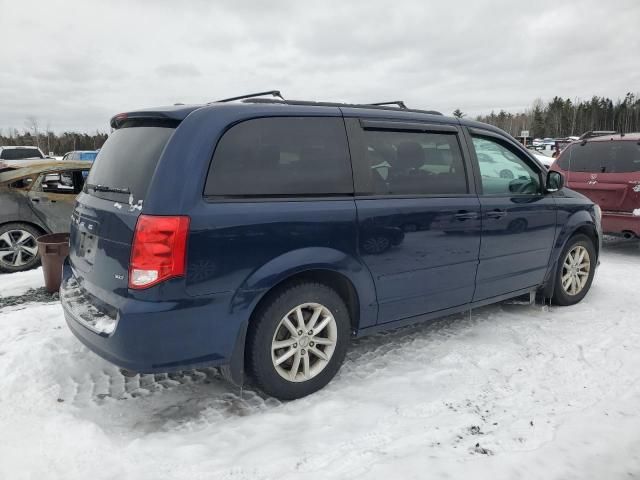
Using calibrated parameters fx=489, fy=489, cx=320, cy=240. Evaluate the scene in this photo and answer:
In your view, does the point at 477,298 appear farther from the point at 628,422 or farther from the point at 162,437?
the point at 162,437

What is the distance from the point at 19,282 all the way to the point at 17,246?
2.88ft

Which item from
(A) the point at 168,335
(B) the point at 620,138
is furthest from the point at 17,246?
(B) the point at 620,138

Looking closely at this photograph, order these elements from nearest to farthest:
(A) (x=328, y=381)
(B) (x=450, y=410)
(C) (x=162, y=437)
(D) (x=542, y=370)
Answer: (C) (x=162, y=437)
(B) (x=450, y=410)
(A) (x=328, y=381)
(D) (x=542, y=370)

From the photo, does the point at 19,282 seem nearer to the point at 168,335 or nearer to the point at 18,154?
the point at 168,335

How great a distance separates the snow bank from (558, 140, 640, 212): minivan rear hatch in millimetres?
7835

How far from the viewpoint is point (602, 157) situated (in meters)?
7.67

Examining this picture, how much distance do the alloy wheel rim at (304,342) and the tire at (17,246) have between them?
17.0 feet

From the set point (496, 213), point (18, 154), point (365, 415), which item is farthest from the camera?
point (18, 154)

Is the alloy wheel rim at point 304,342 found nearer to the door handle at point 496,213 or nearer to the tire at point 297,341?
the tire at point 297,341

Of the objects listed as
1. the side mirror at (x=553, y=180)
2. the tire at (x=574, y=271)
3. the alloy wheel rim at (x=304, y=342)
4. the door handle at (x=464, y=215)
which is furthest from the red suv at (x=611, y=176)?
the alloy wheel rim at (x=304, y=342)

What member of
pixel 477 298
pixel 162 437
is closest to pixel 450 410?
pixel 477 298

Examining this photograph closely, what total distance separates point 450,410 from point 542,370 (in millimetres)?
979

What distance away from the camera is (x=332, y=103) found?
3.41 meters

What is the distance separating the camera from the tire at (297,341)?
295 cm
